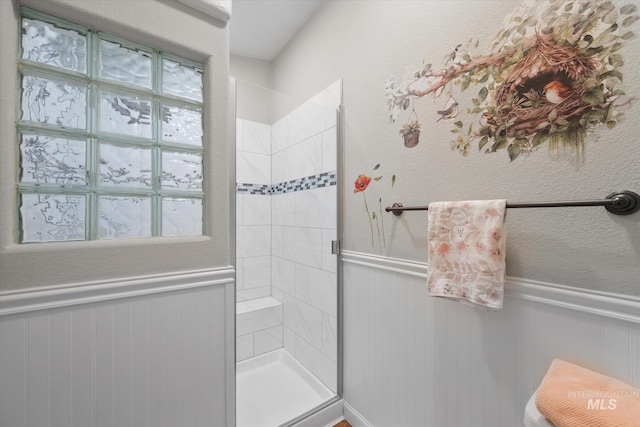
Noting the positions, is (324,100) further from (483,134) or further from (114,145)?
(114,145)

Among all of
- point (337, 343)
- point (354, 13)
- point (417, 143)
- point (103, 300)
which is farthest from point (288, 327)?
point (354, 13)

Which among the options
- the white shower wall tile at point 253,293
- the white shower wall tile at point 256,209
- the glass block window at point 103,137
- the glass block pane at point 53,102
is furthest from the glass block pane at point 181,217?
the white shower wall tile at point 253,293

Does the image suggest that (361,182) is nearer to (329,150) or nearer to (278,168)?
(329,150)

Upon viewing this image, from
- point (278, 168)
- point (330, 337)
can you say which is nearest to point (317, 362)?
point (330, 337)

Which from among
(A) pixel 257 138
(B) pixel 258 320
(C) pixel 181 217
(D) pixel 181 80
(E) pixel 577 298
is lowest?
(B) pixel 258 320

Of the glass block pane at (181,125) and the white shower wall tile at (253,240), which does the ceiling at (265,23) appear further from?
the white shower wall tile at (253,240)

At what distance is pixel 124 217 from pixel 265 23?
1.74 m

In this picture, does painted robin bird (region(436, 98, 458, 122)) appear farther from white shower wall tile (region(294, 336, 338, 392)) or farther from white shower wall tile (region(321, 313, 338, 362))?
white shower wall tile (region(294, 336, 338, 392))

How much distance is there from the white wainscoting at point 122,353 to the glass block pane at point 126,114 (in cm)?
55

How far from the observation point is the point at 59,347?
87cm

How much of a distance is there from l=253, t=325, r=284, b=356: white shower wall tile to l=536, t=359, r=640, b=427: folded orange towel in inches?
72.7

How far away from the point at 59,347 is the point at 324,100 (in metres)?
1.68

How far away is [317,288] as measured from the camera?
72.1 inches

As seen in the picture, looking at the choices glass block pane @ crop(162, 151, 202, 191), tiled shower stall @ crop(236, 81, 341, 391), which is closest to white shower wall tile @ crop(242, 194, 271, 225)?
tiled shower stall @ crop(236, 81, 341, 391)
